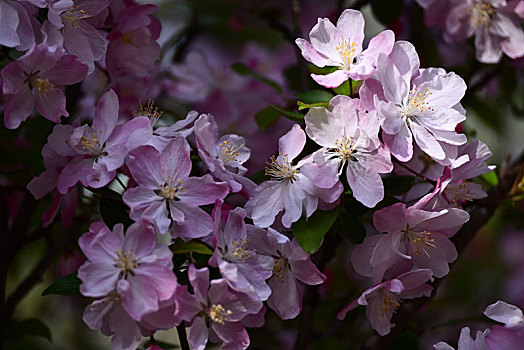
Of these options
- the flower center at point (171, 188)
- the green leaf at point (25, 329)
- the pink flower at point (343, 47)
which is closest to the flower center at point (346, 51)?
the pink flower at point (343, 47)

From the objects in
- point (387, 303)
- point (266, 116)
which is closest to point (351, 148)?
point (387, 303)

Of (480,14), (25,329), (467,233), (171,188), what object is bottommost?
(25,329)

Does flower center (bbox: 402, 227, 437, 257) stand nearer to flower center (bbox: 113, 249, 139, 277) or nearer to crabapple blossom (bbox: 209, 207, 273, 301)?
crabapple blossom (bbox: 209, 207, 273, 301)

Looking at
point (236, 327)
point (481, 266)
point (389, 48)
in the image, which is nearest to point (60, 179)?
point (236, 327)

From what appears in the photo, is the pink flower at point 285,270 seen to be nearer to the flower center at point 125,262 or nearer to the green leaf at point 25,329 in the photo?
the flower center at point 125,262

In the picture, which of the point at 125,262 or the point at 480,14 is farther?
the point at 480,14

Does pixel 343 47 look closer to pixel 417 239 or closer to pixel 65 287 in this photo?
pixel 417 239
